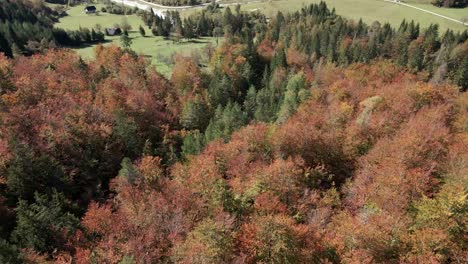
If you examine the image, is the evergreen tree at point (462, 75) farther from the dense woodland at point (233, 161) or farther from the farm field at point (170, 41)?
the farm field at point (170, 41)

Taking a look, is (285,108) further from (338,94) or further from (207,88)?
(207,88)

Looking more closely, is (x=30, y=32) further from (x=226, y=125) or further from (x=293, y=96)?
(x=293, y=96)

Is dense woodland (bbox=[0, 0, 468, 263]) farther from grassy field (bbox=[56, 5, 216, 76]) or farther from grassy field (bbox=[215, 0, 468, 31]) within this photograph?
grassy field (bbox=[215, 0, 468, 31])

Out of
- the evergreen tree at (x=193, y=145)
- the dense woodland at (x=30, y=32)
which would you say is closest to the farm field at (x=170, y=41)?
the dense woodland at (x=30, y=32)

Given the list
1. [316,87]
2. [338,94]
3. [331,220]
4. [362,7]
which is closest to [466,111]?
[338,94]

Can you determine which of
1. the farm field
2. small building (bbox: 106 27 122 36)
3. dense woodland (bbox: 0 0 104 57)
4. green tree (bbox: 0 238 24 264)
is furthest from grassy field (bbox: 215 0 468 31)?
green tree (bbox: 0 238 24 264)
